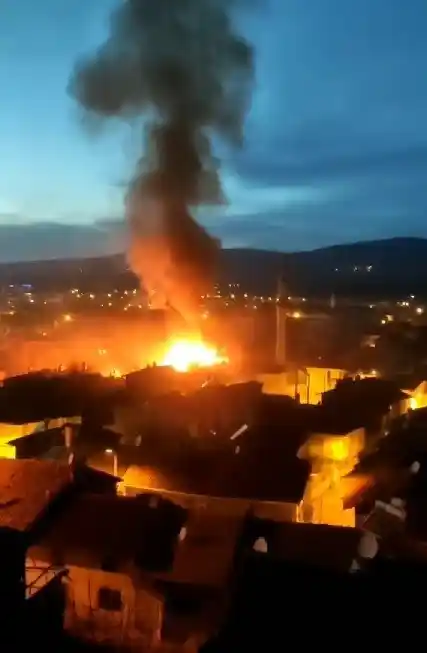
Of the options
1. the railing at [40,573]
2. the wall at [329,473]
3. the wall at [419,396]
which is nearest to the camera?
the railing at [40,573]

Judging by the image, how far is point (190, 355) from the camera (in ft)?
89.1

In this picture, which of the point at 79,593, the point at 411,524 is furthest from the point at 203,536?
the point at 411,524

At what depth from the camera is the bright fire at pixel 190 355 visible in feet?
85.1

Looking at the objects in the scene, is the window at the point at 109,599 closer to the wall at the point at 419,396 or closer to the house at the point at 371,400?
the house at the point at 371,400

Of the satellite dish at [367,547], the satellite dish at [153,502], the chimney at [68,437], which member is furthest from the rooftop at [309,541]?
the chimney at [68,437]

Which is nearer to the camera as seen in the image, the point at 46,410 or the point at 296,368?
the point at 46,410

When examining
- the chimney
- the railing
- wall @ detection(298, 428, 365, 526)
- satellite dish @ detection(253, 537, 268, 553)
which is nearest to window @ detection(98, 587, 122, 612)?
the railing

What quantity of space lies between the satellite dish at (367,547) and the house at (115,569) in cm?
234

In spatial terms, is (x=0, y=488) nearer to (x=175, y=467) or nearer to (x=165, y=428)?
(x=175, y=467)

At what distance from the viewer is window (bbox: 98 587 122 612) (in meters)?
9.51

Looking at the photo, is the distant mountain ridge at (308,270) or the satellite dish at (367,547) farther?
the distant mountain ridge at (308,270)

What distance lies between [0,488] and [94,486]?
1498 mm

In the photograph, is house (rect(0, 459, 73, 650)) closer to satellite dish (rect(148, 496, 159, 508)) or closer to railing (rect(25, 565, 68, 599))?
railing (rect(25, 565, 68, 599))

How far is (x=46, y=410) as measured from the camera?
60.4 feet
